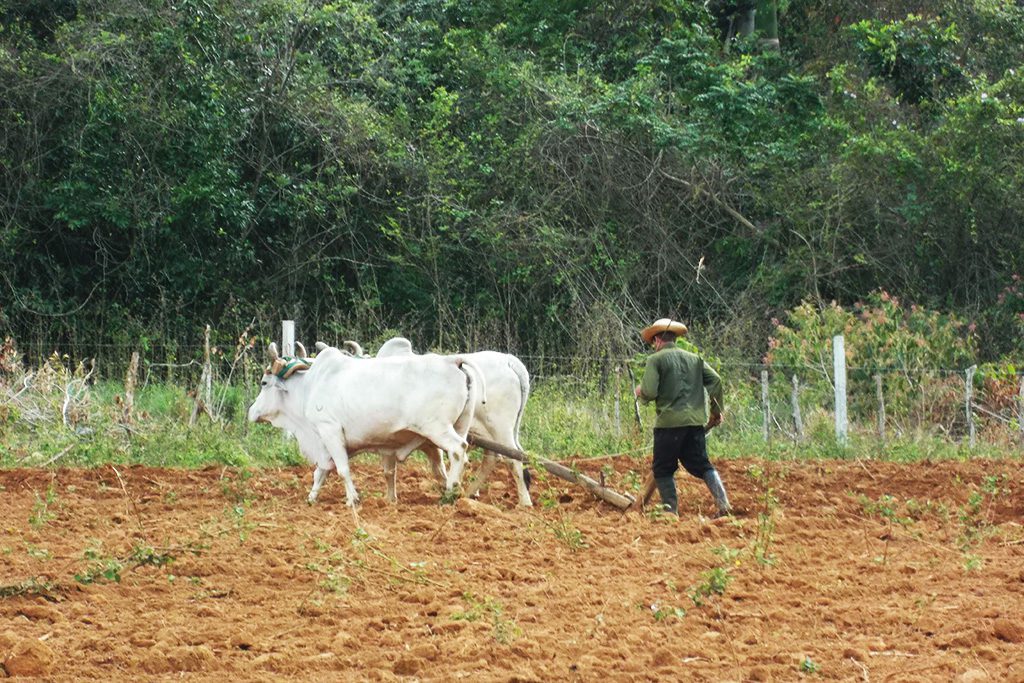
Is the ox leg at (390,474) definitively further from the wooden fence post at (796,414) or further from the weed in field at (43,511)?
the wooden fence post at (796,414)

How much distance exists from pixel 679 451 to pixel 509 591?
3.01 metres

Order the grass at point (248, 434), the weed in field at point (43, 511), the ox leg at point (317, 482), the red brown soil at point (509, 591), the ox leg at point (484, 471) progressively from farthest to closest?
the grass at point (248, 434)
the ox leg at point (484, 471)
the ox leg at point (317, 482)
the weed in field at point (43, 511)
the red brown soil at point (509, 591)

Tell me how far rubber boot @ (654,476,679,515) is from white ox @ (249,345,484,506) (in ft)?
4.64

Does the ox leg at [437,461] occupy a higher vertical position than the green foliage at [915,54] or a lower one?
lower

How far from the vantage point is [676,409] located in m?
9.67

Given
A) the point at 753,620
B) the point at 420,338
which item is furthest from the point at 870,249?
the point at 753,620

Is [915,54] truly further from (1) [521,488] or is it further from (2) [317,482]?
(2) [317,482]

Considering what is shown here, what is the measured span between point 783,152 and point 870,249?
184cm

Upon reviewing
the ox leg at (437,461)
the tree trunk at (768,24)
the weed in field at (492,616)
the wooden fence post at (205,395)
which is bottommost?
the weed in field at (492,616)

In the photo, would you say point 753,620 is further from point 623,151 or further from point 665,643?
point 623,151

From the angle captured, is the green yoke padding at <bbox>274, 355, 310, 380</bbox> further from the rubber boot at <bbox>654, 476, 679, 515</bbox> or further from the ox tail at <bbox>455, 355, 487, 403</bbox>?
the rubber boot at <bbox>654, 476, 679, 515</bbox>

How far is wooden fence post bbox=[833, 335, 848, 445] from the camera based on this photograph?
14914 mm

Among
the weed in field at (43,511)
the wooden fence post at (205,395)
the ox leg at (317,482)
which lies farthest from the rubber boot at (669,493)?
the wooden fence post at (205,395)

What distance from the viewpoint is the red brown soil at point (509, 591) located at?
→ 570 cm
